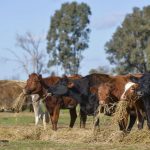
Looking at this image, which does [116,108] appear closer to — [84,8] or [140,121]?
[140,121]

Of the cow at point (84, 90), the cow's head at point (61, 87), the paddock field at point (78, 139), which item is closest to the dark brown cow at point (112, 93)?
the paddock field at point (78, 139)

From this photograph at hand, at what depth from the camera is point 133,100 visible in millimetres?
15719

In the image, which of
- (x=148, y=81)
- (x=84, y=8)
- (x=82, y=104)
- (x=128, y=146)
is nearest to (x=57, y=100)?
(x=82, y=104)

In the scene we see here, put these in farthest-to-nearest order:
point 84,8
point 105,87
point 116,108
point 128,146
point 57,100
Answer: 1. point 84,8
2. point 57,100
3. point 105,87
4. point 116,108
5. point 128,146

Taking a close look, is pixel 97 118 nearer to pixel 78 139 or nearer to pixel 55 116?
pixel 78 139

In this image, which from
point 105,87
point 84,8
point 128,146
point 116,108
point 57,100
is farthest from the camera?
point 84,8

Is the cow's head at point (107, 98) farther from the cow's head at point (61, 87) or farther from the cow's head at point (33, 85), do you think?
the cow's head at point (33, 85)

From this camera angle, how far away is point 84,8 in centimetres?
6688

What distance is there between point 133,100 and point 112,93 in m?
1.00

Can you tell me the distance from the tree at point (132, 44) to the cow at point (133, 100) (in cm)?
4852

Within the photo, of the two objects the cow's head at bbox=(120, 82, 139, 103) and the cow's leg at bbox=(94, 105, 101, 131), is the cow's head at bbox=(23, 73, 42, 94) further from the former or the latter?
the cow's head at bbox=(120, 82, 139, 103)

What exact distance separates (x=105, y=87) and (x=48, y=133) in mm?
2037

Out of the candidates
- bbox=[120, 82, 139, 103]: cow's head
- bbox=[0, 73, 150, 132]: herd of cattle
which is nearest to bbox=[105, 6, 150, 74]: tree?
bbox=[0, 73, 150, 132]: herd of cattle

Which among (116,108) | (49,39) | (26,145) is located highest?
(49,39)
